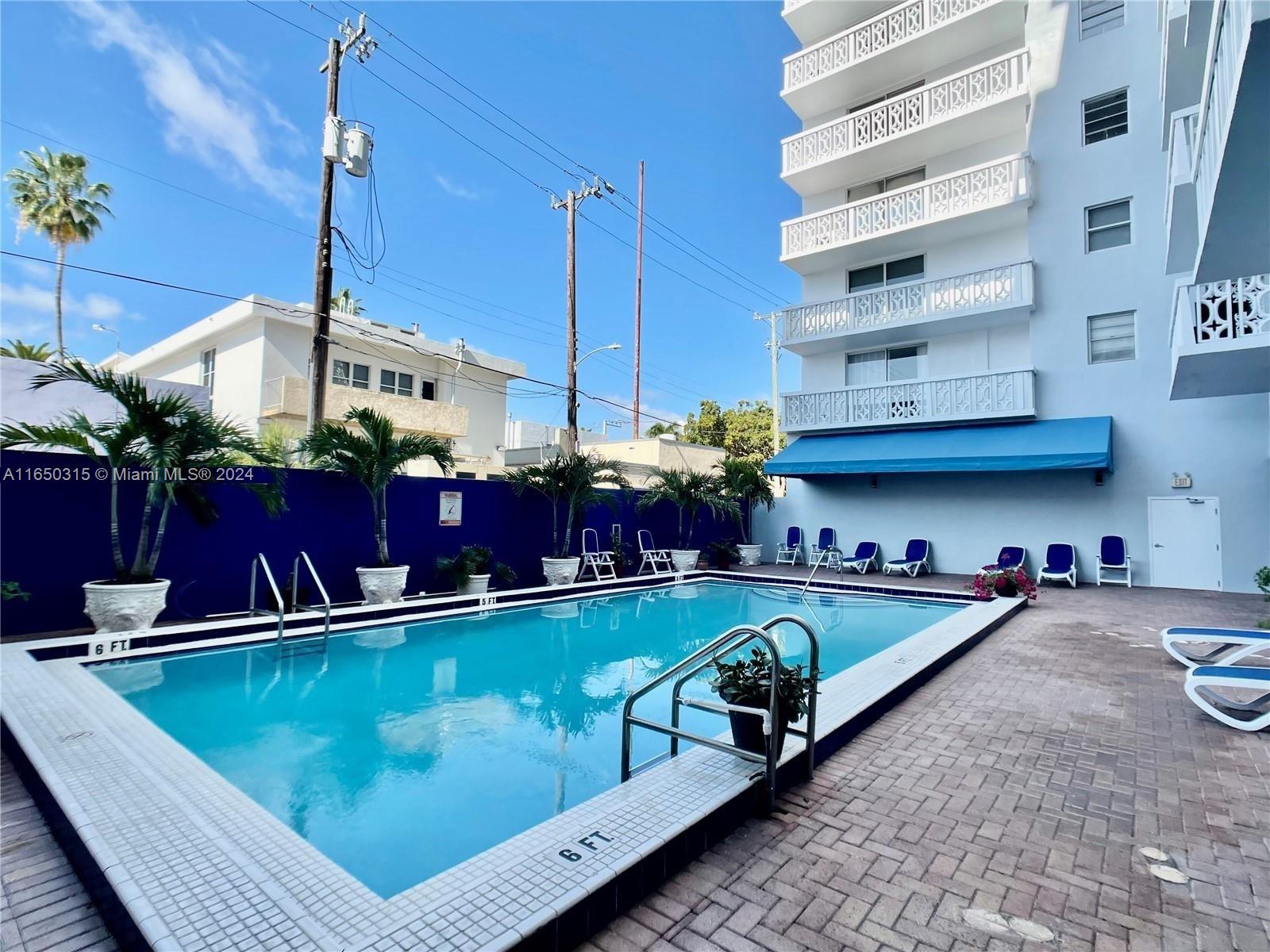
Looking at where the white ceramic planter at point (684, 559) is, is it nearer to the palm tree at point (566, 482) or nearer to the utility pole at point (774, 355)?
the palm tree at point (566, 482)

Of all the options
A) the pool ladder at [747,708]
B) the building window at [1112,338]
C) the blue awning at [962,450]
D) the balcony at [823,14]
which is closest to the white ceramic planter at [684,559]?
the blue awning at [962,450]

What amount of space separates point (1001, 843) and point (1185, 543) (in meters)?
14.4

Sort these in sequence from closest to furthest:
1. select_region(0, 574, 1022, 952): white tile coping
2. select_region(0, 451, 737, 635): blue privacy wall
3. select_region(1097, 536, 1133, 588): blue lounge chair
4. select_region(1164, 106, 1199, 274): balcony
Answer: select_region(0, 574, 1022, 952): white tile coping < select_region(0, 451, 737, 635): blue privacy wall < select_region(1164, 106, 1199, 274): balcony < select_region(1097, 536, 1133, 588): blue lounge chair

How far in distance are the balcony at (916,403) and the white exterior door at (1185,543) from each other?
3.41 m

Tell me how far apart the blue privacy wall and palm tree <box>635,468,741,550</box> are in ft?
12.2

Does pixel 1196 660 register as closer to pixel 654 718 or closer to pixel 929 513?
pixel 654 718

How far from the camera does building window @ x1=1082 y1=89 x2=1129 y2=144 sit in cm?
1459

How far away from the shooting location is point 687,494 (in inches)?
676

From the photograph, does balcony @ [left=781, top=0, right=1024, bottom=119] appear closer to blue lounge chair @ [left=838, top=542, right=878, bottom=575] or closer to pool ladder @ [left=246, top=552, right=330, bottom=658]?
blue lounge chair @ [left=838, top=542, right=878, bottom=575]

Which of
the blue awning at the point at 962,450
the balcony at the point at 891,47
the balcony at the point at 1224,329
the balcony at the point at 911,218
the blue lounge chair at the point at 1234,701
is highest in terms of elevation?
the balcony at the point at 891,47

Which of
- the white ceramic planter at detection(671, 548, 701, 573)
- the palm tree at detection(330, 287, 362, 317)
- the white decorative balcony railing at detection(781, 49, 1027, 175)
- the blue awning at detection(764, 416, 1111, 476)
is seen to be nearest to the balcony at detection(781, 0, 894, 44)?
the white decorative balcony railing at detection(781, 49, 1027, 175)

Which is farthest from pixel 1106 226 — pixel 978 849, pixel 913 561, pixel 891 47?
pixel 978 849

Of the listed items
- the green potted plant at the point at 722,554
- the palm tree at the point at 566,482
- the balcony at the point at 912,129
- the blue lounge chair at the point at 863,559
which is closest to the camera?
the palm tree at the point at 566,482

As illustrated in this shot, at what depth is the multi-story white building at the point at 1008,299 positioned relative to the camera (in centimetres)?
1325
